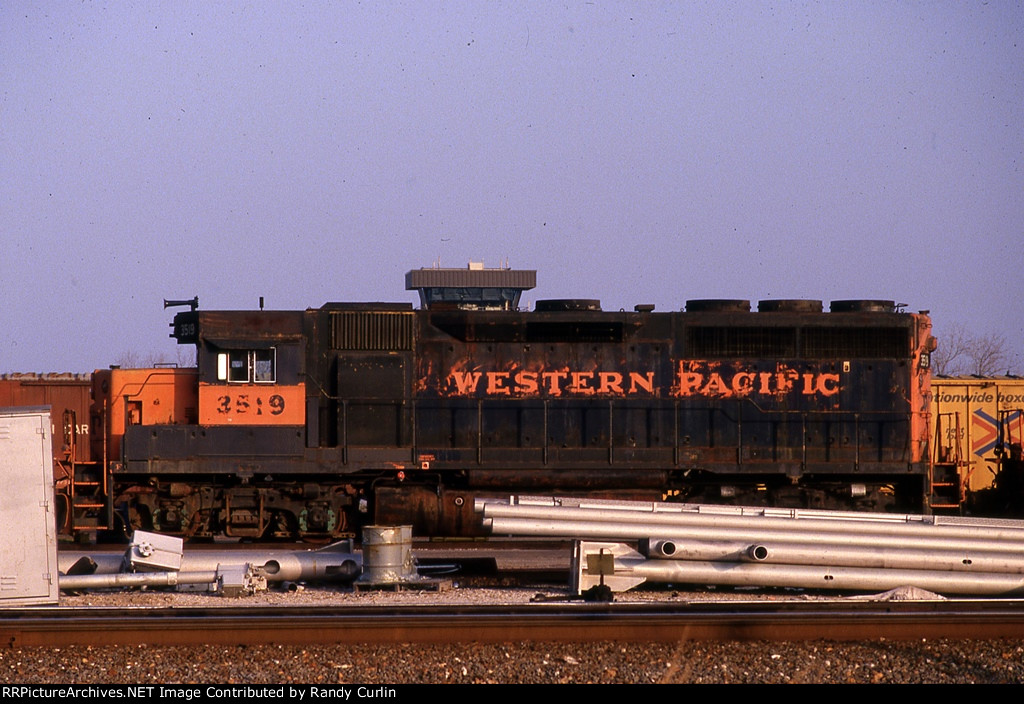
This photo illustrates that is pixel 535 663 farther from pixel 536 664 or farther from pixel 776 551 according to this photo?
pixel 776 551

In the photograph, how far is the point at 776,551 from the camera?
11.3 metres

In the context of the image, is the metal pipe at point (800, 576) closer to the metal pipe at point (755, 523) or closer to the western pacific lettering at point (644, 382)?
the metal pipe at point (755, 523)

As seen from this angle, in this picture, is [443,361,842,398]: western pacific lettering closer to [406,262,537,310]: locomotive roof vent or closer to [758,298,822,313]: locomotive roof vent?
[758,298,822,313]: locomotive roof vent

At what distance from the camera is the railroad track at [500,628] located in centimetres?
891

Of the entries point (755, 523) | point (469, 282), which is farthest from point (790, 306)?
point (469, 282)

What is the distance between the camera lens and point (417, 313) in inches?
642

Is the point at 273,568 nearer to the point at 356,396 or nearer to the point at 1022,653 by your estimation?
the point at 356,396

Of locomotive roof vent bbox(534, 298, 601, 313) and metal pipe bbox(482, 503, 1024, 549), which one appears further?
locomotive roof vent bbox(534, 298, 601, 313)

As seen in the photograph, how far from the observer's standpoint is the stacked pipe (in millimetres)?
11211

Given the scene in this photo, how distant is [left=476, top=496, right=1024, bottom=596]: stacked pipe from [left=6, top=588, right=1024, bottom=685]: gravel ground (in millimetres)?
2298

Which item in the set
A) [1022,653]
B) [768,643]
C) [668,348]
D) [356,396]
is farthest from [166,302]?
[1022,653]

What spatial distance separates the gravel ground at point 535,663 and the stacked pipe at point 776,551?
230 cm

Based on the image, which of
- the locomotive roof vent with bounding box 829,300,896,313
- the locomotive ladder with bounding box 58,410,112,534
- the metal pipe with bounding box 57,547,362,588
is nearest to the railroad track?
the metal pipe with bounding box 57,547,362,588

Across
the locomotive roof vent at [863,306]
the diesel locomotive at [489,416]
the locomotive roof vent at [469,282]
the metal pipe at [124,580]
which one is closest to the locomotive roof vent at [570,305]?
the diesel locomotive at [489,416]
